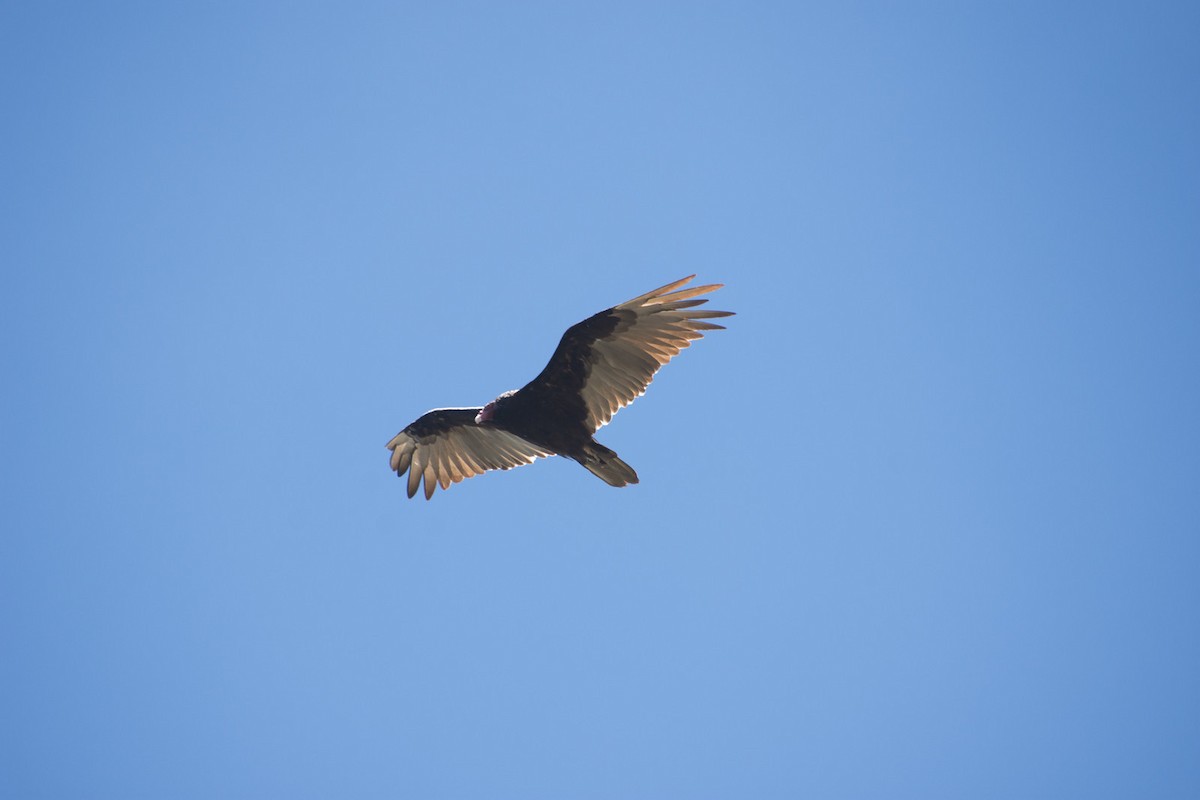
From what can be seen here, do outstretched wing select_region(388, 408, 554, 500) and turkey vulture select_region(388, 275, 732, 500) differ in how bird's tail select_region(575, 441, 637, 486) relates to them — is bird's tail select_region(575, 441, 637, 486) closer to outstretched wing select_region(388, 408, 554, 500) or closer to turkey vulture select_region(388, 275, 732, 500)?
turkey vulture select_region(388, 275, 732, 500)

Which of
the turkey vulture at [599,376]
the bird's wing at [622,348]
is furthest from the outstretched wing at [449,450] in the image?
the bird's wing at [622,348]

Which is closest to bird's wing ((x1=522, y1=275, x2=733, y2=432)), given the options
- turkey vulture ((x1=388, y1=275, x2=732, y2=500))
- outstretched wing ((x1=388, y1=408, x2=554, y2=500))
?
turkey vulture ((x1=388, y1=275, x2=732, y2=500))

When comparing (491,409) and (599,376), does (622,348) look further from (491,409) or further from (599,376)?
(491,409)

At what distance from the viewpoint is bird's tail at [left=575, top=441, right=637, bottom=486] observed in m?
9.09

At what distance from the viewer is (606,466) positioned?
918 centimetres

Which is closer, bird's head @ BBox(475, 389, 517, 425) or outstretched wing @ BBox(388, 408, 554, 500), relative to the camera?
bird's head @ BBox(475, 389, 517, 425)

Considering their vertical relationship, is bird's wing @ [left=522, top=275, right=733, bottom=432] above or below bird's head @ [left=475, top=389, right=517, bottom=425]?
above

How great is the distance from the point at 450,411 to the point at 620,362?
83.6 inches

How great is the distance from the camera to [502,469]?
35.2ft

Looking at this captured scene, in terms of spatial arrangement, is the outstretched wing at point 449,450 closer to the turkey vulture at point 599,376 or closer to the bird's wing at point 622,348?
the turkey vulture at point 599,376

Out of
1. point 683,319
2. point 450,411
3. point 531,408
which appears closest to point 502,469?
point 450,411

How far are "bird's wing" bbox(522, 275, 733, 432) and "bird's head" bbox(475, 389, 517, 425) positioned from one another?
183 millimetres

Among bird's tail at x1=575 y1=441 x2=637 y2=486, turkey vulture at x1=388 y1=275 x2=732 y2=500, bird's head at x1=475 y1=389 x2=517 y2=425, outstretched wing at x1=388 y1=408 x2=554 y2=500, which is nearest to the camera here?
bird's tail at x1=575 y1=441 x2=637 y2=486

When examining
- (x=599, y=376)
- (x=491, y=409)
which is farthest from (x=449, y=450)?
(x=599, y=376)
